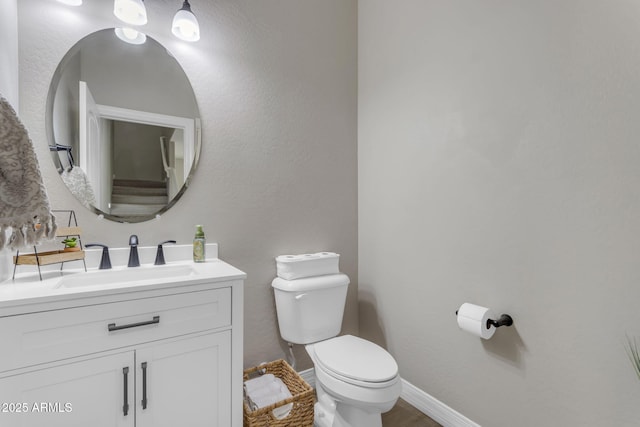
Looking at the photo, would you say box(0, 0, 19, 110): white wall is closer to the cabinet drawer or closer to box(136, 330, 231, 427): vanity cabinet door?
the cabinet drawer

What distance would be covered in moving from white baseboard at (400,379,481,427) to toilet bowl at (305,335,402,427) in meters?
0.44

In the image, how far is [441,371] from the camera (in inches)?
64.9

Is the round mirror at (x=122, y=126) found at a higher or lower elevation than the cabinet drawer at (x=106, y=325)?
higher

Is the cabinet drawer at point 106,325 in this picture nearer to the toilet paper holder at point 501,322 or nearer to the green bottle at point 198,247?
the green bottle at point 198,247

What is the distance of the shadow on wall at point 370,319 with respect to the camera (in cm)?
205

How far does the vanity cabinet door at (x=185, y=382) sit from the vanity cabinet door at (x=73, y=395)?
5 cm

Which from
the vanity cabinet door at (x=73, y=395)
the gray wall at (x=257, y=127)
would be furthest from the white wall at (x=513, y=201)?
the vanity cabinet door at (x=73, y=395)

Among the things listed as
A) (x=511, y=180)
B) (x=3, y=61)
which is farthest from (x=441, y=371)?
(x=3, y=61)

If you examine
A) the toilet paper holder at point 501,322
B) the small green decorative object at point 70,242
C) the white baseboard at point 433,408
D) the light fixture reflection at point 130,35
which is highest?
the light fixture reflection at point 130,35

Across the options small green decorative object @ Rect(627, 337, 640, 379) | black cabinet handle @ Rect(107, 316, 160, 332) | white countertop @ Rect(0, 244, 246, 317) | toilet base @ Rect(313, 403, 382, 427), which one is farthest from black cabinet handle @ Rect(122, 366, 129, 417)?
small green decorative object @ Rect(627, 337, 640, 379)

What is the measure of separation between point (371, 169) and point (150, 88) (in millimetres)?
1385

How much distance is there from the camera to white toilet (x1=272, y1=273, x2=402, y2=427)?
128cm

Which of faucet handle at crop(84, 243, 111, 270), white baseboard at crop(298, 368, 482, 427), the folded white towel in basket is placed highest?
faucet handle at crop(84, 243, 111, 270)

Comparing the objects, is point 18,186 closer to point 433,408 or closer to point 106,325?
point 106,325
